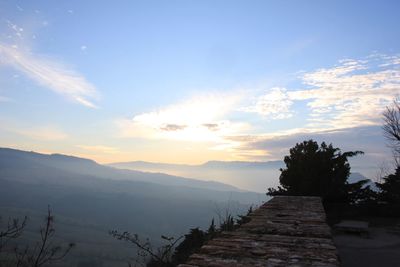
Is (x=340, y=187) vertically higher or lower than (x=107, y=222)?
higher

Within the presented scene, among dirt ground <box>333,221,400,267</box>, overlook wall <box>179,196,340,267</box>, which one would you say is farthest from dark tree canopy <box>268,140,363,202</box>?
overlook wall <box>179,196,340,267</box>

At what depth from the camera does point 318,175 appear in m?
13.5

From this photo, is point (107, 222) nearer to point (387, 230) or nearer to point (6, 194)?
point (6, 194)

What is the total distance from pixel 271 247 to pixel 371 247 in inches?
266

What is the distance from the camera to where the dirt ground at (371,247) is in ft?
24.3

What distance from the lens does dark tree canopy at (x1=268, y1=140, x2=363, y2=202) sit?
13406 millimetres

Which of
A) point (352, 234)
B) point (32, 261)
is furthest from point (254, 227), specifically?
point (352, 234)

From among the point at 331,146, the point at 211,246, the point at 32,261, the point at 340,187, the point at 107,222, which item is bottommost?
the point at 107,222

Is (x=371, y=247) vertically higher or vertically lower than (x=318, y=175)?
lower

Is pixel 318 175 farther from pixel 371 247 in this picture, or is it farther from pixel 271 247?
pixel 271 247

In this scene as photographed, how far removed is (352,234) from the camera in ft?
33.6

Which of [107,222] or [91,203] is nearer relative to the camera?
[107,222]

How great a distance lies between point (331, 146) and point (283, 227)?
1105cm

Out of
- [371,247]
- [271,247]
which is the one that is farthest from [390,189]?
[271,247]
